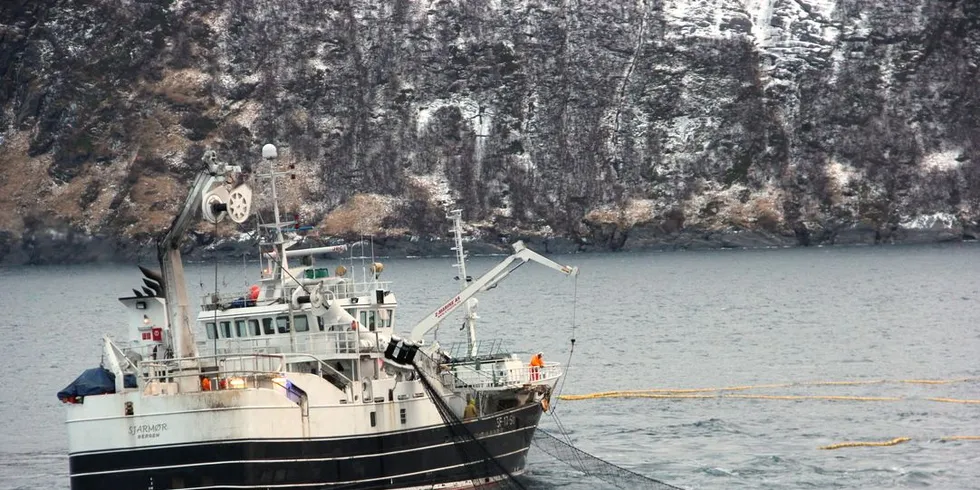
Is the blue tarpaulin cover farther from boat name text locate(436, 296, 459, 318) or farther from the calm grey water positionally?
boat name text locate(436, 296, 459, 318)

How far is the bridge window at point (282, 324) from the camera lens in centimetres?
4959

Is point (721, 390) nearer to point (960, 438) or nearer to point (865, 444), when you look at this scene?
point (865, 444)

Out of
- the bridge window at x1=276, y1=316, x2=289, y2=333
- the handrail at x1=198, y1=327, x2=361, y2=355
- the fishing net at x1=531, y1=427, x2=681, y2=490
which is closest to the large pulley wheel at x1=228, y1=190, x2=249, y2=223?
the bridge window at x1=276, y1=316, x2=289, y2=333

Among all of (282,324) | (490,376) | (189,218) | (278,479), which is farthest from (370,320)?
(278,479)

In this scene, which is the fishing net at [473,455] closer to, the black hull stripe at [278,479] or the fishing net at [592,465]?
the black hull stripe at [278,479]

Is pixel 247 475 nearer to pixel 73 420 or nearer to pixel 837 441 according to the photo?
pixel 73 420

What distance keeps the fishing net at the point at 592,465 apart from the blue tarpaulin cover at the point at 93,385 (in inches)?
689

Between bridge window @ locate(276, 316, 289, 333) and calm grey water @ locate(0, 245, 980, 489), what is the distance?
37.0 ft

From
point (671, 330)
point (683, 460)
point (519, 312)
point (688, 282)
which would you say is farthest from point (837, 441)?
point (688, 282)

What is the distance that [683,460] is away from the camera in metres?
59.1

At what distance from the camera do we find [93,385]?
46.4 meters

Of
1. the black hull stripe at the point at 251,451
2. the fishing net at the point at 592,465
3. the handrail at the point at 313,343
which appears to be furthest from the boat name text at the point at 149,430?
the fishing net at the point at 592,465

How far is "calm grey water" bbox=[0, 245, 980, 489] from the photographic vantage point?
58.2 metres

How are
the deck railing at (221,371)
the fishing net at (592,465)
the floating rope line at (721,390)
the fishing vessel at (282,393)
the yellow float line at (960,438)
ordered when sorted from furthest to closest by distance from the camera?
the floating rope line at (721,390) < the yellow float line at (960,438) < the fishing net at (592,465) < the deck railing at (221,371) < the fishing vessel at (282,393)
